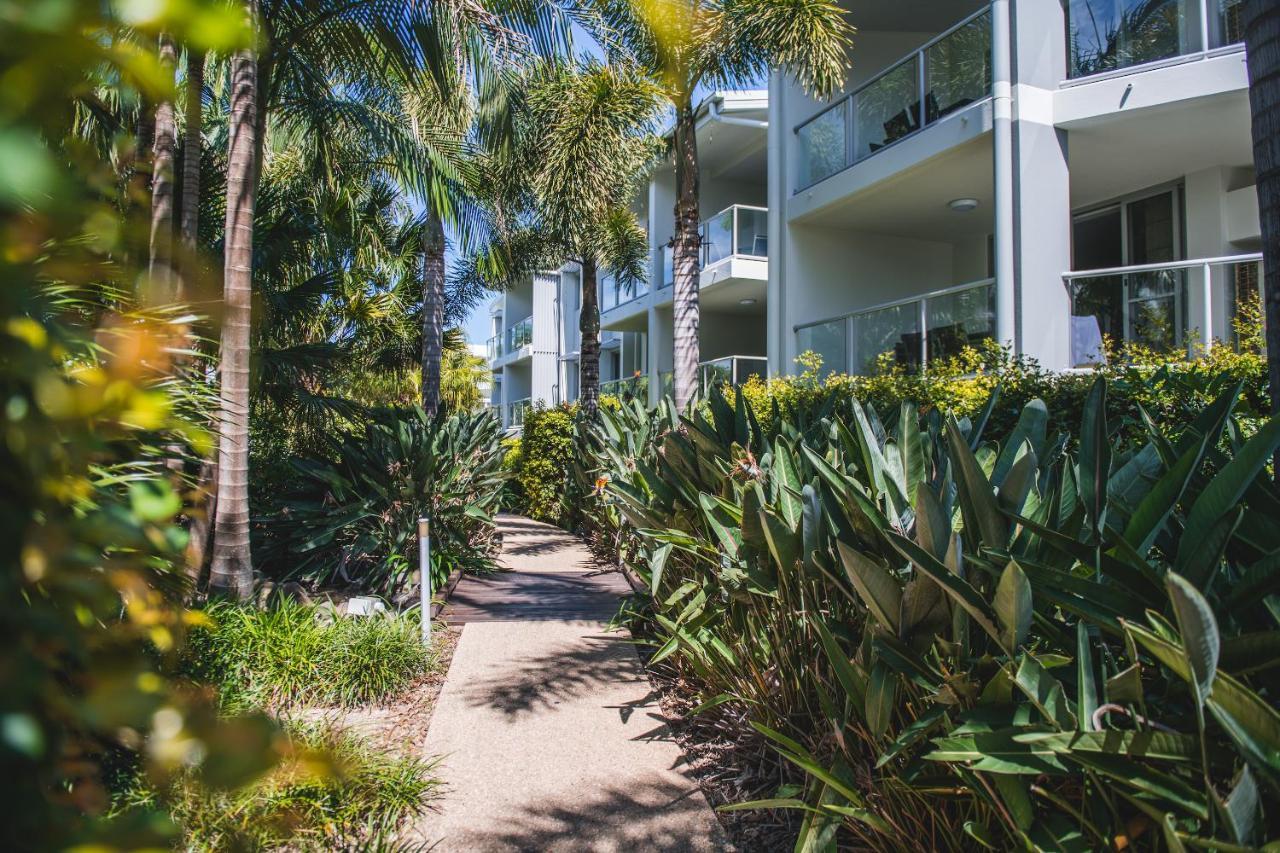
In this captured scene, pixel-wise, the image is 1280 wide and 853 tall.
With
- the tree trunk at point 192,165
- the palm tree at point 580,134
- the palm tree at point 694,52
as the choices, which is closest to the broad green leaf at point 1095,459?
the tree trunk at point 192,165

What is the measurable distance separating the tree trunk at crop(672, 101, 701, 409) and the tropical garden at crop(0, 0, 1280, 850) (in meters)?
0.06

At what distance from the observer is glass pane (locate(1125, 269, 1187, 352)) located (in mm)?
9180

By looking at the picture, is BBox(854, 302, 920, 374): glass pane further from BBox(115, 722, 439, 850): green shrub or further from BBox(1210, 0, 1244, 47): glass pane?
BBox(115, 722, 439, 850): green shrub

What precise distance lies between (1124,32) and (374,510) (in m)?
10.9

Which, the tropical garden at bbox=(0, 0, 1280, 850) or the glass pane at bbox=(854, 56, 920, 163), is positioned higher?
the glass pane at bbox=(854, 56, 920, 163)

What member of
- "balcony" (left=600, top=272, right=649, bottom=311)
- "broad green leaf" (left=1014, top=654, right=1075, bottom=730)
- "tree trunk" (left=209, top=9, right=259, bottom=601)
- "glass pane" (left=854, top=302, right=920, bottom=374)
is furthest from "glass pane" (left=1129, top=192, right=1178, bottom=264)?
"tree trunk" (left=209, top=9, right=259, bottom=601)

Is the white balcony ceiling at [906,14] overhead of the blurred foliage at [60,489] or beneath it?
overhead

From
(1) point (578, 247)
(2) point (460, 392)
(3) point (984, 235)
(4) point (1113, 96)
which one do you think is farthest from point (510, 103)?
(2) point (460, 392)

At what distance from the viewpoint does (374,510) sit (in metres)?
7.31

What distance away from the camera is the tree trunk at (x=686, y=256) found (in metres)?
10.4

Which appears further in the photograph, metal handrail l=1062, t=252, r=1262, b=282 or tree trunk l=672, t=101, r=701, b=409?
tree trunk l=672, t=101, r=701, b=409

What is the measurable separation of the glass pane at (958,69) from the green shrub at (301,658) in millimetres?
10376

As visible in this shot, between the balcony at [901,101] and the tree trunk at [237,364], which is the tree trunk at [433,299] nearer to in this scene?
the balcony at [901,101]

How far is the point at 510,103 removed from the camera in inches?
376
